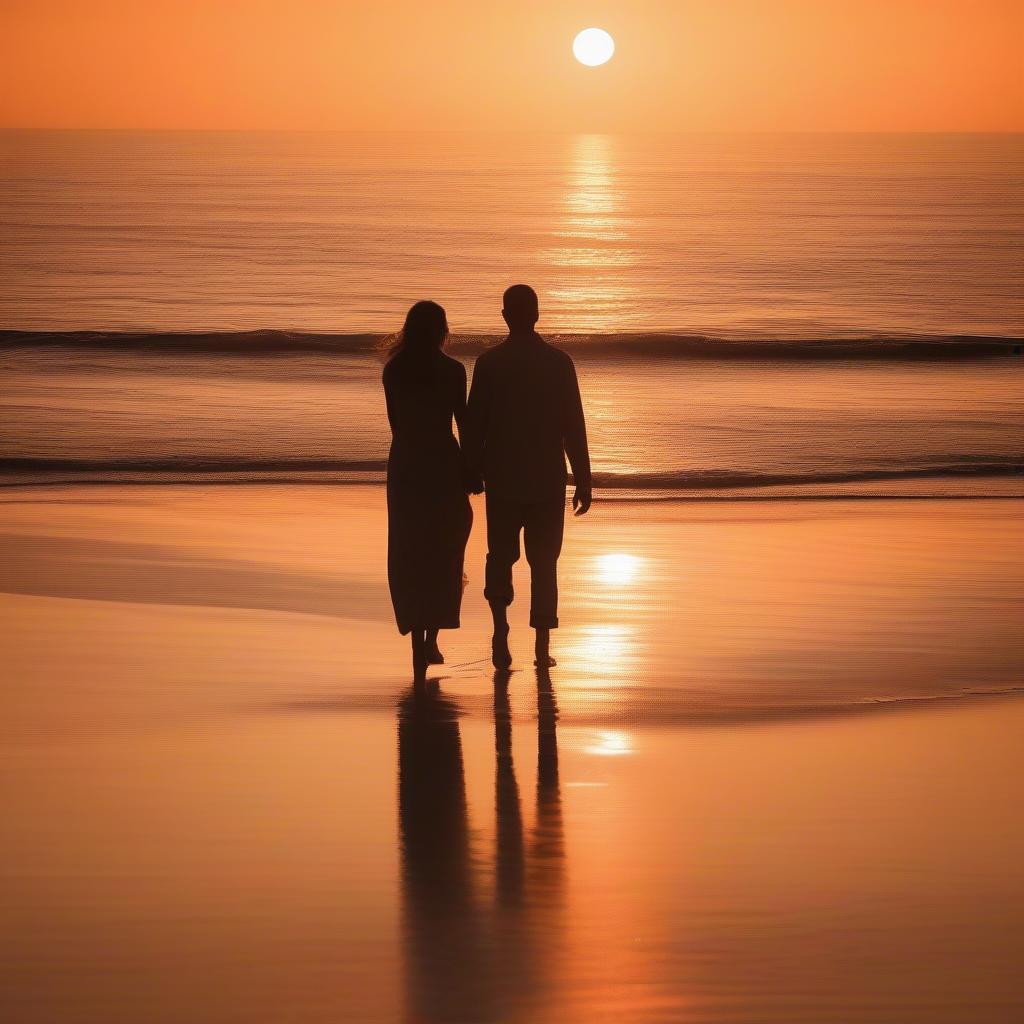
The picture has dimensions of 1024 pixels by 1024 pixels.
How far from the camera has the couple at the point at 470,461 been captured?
733 cm

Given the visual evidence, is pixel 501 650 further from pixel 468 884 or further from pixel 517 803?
pixel 468 884

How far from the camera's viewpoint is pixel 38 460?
1722 cm

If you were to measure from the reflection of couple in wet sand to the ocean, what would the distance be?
880 cm

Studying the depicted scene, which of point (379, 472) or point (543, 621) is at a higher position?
point (379, 472)

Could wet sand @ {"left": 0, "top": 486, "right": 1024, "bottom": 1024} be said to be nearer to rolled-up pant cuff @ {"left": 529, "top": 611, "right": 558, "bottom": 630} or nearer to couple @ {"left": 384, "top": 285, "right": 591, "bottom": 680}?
rolled-up pant cuff @ {"left": 529, "top": 611, "right": 558, "bottom": 630}

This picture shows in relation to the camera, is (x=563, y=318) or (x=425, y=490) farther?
(x=563, y=318)

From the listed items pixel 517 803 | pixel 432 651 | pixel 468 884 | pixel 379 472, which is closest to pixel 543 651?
pixel 432 651

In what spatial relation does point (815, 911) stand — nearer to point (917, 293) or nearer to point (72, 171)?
point (917, 293)

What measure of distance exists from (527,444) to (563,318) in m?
36.0

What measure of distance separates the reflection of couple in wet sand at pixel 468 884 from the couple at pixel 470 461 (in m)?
1.06

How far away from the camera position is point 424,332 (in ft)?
23.7

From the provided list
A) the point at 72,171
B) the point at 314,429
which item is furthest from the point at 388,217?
the point at 314,429

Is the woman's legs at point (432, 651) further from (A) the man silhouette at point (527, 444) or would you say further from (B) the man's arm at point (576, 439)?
(B) the man's arm at point (576, 439)

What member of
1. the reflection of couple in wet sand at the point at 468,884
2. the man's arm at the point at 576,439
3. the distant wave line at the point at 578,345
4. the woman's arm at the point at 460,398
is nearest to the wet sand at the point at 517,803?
the reflection of couple in wet sand at the point at 468,884
